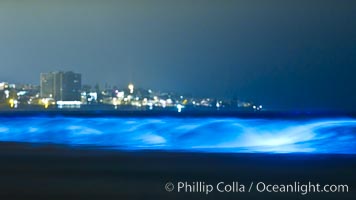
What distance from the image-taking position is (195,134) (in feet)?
85.3

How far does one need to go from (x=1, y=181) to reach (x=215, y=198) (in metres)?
3.78

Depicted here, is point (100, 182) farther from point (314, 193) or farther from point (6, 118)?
point (6, 118)

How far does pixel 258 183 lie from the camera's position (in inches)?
568

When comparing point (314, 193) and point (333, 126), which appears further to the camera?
point (333, 126)

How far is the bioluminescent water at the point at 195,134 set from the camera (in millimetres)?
23109

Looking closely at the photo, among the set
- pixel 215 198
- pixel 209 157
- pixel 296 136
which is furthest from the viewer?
pixel 296 136

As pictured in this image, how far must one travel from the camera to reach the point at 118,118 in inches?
1280

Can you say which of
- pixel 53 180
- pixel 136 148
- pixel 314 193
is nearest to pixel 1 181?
pixel 53 180

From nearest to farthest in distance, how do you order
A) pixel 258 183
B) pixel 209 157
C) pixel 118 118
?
pixel 258 183 < pixel 209 157 < pixel 118 118

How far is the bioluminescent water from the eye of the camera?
23.1 meters

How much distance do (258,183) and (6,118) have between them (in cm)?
1998

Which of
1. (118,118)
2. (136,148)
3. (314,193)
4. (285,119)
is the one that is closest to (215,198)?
(314,193)

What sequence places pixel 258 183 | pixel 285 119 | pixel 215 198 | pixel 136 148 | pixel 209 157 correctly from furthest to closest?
pixel 285 119 → pixel 136 148 → pixel 209 157 → pixel 258 183 → pixel 215 198

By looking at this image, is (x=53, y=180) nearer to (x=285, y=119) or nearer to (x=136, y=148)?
(x=136, y=148)
